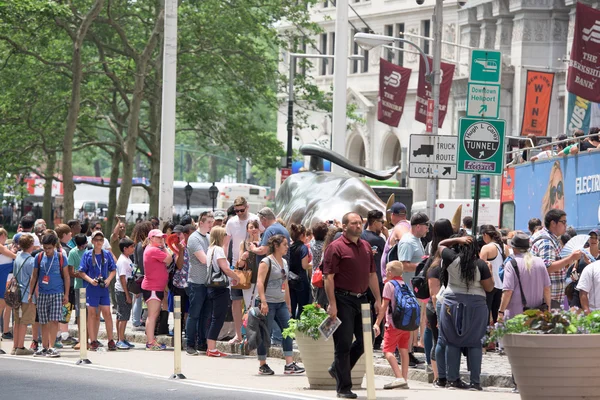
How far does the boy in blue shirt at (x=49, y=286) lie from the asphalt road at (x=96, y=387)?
1657 mm

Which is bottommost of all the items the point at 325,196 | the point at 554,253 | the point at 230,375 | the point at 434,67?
the point at 230,375

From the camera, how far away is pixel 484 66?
55.6 feet

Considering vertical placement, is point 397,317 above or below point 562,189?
below

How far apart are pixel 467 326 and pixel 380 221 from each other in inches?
141

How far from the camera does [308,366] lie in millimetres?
14242

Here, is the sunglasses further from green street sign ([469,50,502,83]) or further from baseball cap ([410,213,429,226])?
baseball cap ([410,213,429,226])

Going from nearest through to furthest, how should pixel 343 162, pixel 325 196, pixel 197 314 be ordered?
pixel 197 314, pixel 325 196, pixel 343 162

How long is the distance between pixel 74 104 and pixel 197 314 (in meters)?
17.3

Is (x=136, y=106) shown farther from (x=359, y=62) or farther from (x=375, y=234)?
(x=359, y=62)

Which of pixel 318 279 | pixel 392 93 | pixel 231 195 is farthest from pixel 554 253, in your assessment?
pixel 231 195

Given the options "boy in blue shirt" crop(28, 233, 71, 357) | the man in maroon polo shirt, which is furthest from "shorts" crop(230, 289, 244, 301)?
the man in maroon polo shirt

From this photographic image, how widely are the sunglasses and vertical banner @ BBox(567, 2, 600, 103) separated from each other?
146 inches

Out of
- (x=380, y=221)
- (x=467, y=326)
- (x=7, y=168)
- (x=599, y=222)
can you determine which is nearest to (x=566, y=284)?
(x=380, y=221)

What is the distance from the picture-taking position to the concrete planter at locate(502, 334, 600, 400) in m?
11.1
